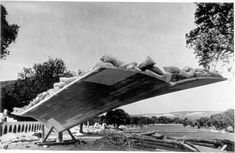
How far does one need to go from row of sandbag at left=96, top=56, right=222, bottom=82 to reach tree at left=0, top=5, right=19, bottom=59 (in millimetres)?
2307

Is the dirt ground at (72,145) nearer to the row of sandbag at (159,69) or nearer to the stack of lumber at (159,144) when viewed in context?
the stack of lumber at (159,144)

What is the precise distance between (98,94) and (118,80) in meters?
0.62

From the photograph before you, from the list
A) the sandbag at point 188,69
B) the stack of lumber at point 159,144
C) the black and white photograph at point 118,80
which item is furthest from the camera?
the stack of lumber at point 159,144

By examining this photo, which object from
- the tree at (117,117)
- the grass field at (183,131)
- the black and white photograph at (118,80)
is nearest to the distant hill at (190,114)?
the black and white photograph at (118,80)

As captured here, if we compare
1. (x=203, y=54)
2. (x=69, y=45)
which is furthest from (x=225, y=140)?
(x=69, y=45)

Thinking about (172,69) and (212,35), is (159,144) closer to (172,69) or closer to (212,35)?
(172,69)

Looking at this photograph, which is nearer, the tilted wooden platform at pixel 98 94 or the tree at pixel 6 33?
the tilted wooden platform at pixel 98 94

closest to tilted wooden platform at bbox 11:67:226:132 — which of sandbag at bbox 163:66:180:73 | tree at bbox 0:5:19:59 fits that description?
sandbag at bbox 163:66:180:73

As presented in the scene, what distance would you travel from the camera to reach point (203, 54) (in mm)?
7250

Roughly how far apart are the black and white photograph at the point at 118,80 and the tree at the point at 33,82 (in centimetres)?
2

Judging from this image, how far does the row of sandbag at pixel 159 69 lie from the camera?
6070 mm

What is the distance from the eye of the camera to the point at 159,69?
6.26 meters

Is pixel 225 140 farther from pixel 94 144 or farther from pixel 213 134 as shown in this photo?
pixel 94 144

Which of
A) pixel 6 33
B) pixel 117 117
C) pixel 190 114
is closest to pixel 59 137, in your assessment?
pixel 117 117
